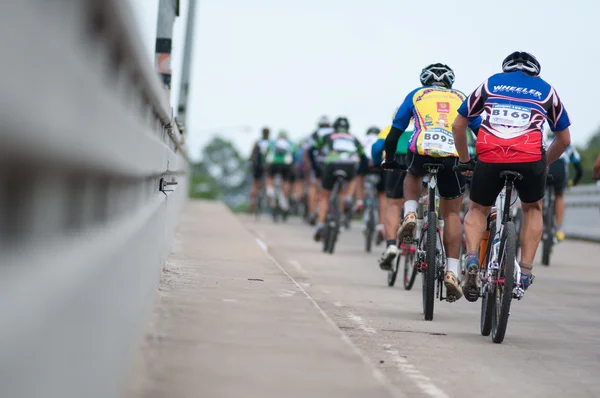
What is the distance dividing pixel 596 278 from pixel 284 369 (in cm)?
1135

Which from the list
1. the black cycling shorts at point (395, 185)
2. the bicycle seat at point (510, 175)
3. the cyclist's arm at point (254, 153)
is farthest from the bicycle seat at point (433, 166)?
the cyclist's arm at point (254, 153)

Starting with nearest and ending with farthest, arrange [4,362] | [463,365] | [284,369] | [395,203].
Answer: [4,362] < [284,369] < [463,365] < [395,203]

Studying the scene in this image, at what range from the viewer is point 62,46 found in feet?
7.11

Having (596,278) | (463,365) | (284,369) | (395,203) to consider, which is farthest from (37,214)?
(596,278)

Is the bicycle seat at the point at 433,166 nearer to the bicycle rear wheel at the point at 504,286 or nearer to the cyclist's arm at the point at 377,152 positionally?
the bicycle rear wheel at the point at 504,286

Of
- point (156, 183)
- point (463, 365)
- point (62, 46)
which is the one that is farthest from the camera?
point (156, 183)

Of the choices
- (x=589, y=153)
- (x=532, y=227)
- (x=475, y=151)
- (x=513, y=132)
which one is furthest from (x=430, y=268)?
(x=589, y=153)

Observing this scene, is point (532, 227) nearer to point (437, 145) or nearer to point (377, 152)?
point (437, 145)

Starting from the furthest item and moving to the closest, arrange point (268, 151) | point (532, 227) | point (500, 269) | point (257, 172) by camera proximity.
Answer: point (257, 172) < point (268, 151) < point (532, 227) < point (500, 269)

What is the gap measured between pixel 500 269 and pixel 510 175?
740 mm

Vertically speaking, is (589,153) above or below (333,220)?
above

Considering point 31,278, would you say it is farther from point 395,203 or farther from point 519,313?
point 395,203

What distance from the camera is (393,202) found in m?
12.1

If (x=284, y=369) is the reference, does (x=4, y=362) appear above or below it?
above
